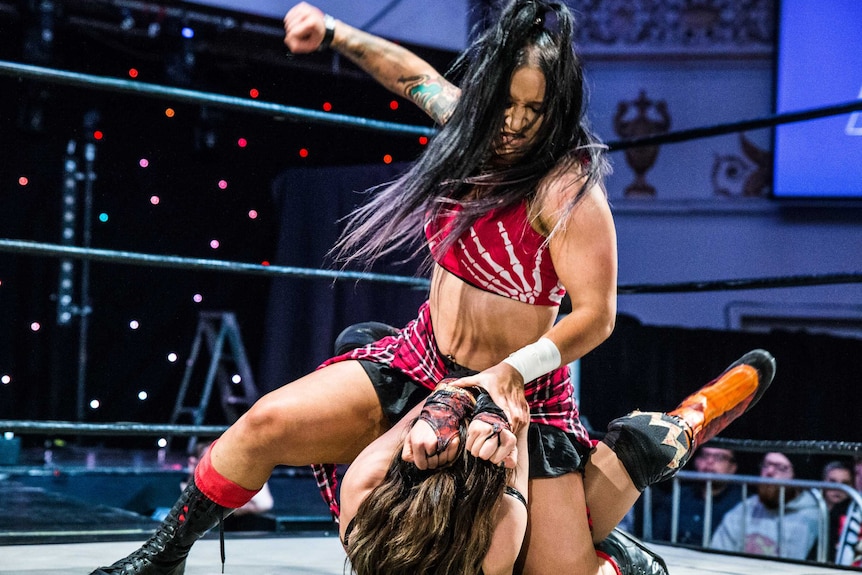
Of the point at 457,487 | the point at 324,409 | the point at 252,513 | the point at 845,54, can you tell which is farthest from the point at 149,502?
the point at 845,54

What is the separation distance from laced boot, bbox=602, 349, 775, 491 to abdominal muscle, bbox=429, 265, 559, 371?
0.77 ft

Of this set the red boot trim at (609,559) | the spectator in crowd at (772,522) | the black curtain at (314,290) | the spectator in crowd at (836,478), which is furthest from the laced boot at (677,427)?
the black curtain at (314,290)

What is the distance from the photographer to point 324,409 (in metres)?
1.37

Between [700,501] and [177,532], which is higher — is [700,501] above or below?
below

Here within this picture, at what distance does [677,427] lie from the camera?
1541mm

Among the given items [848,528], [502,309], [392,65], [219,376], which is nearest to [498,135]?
[502,309]

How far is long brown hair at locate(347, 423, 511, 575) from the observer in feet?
3.61

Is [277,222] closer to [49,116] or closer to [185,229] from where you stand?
[185,229]

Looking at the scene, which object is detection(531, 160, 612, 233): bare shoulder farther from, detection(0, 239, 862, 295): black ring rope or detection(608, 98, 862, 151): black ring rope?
detection(0, 239, 862, 295): black ring rope

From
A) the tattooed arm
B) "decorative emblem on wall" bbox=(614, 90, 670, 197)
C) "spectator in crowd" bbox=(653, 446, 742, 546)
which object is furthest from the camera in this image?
"decorative emblem on wall" bbox=(614, 90, 670, 197)

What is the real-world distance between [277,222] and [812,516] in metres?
3.58

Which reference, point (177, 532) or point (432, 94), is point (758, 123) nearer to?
point (432, 94)

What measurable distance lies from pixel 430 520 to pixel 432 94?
78cm

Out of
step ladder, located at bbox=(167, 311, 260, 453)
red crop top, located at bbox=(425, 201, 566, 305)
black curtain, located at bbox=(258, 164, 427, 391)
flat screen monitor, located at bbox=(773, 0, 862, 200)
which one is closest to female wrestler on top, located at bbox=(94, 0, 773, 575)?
red crop top, located at bbox=(425, 201, 566, 305)
